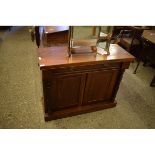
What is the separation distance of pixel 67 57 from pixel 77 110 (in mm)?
676

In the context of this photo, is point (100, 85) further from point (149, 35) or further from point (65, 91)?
point (149, 35)

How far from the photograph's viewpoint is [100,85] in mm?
1782

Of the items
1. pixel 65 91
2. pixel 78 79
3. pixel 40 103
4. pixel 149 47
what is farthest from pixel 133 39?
pixel 40 103

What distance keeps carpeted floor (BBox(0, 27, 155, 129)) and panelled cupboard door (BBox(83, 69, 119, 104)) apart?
0.21 m

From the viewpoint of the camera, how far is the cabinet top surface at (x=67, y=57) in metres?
1.44

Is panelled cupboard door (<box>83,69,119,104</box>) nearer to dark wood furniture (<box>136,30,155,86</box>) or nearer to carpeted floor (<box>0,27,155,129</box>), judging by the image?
carpeted floor (<box>0,27,155,129</box>)

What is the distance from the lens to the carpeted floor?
1793 millimetres

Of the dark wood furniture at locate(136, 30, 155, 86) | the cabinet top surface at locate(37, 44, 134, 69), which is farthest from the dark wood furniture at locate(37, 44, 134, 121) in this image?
the dark wood furniture at locate(136, 30, 155, 86)
